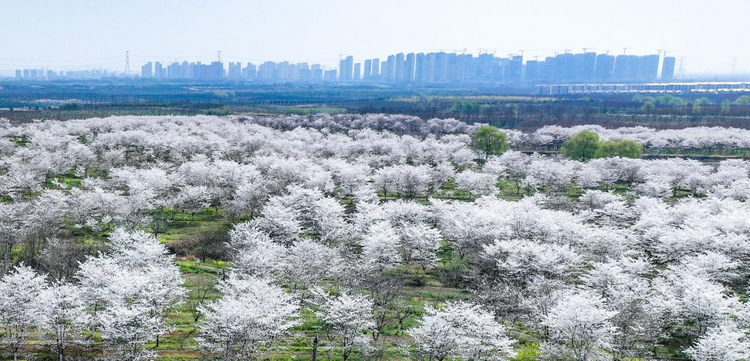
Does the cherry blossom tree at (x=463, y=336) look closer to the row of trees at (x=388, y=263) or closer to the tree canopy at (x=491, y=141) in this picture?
the row of trees at (x=388, y=263)

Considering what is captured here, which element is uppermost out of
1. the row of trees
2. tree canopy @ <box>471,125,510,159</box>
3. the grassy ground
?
tree canopy @ <box>471,125,510,159</box>

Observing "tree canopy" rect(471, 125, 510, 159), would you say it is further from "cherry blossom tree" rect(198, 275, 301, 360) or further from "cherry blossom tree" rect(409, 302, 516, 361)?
"cherry blossom tree" rect(198, 275, 301, 360)

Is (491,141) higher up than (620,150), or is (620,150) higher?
(620,150)

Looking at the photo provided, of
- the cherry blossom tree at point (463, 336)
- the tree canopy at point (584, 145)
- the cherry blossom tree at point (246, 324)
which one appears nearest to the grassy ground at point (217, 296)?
the cherry blossom tree at point (246, 324)

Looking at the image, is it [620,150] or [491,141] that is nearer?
[620,150]

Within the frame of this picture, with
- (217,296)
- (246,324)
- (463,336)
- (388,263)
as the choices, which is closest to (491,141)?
(388,263)

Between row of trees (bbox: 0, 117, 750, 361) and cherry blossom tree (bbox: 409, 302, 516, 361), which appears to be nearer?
cherry blossom tree (bbox: 409, 302, 516, 361)

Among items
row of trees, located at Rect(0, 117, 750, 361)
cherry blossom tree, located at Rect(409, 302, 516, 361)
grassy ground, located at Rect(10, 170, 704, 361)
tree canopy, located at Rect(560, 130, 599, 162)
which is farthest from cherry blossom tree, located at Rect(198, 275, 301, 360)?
tree canopy, located at Rect(560, 130, 599, 162)

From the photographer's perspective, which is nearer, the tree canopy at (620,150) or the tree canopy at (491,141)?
the tree canopy at (620,150)

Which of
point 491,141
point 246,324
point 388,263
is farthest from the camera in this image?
point 491,141

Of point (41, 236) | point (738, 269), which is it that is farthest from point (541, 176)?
point (41, 236)

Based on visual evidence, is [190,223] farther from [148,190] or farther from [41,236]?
[41,236]

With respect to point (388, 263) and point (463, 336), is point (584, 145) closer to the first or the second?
point (388, 263)
